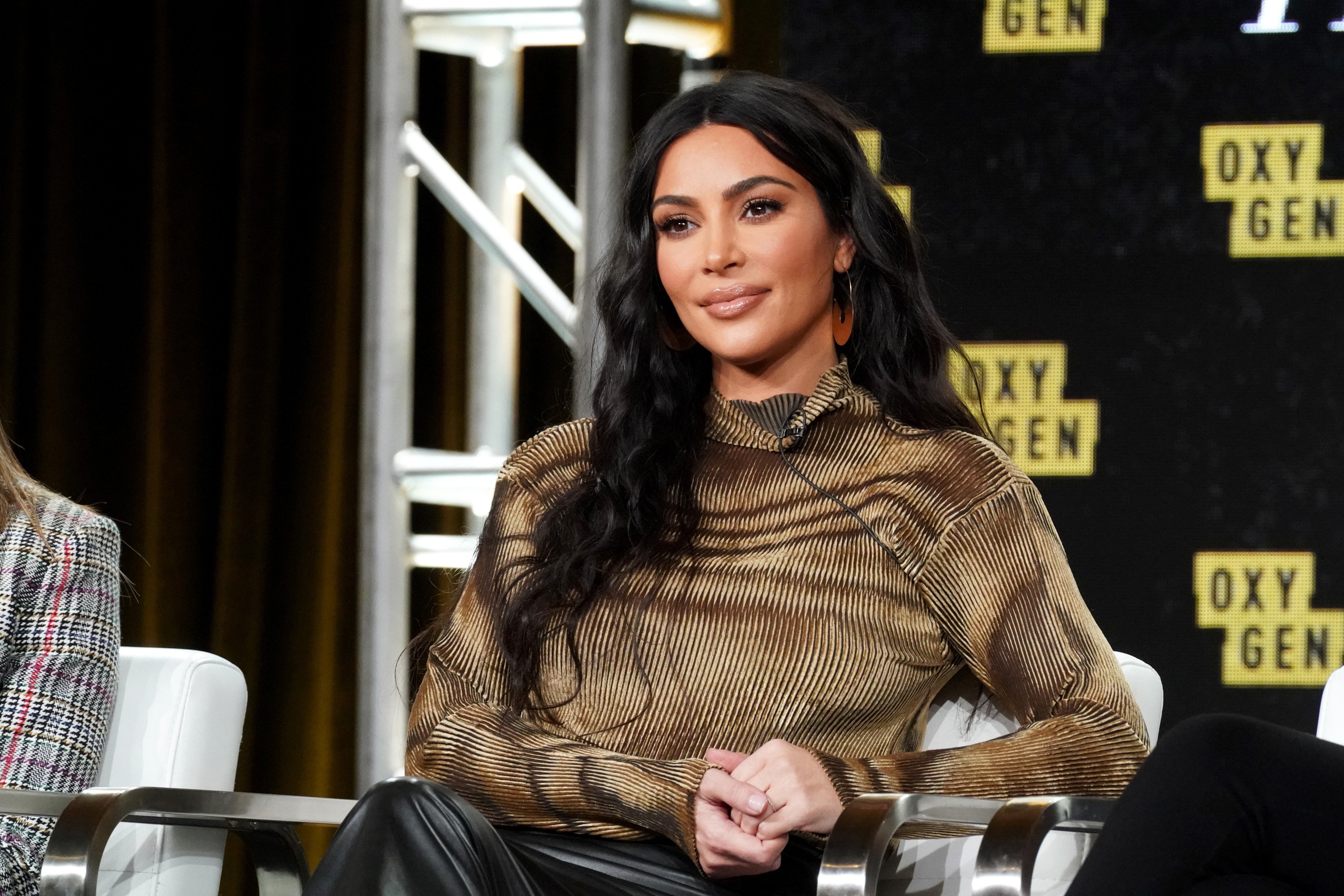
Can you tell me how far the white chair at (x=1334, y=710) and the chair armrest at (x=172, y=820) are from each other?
1.05m

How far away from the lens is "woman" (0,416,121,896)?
1.71 m

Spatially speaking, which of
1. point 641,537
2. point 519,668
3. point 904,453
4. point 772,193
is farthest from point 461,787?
point 772,193

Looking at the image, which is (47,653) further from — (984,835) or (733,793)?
(984,835)

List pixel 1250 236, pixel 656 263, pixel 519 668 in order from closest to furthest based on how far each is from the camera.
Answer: pixel 519 668 → pixel 656 263 → pixel 1250 236

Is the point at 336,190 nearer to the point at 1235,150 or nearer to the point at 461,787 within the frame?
the point at 1235,150

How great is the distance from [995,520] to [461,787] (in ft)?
1.98

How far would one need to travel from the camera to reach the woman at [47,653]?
171cm

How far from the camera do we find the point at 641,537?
5.84 feet

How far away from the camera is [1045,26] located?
2.66 metres

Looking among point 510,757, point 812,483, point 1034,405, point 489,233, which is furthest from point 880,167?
point 510,757

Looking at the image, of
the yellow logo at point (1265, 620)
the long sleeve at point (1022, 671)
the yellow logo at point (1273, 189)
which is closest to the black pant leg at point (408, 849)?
the long sleeve at point (1022, 671)

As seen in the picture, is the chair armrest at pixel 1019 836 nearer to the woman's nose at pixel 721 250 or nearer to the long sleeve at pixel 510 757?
the long sleeve at pixel 510 757

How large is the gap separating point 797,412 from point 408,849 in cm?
72

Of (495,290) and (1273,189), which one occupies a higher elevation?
(1273,189)
